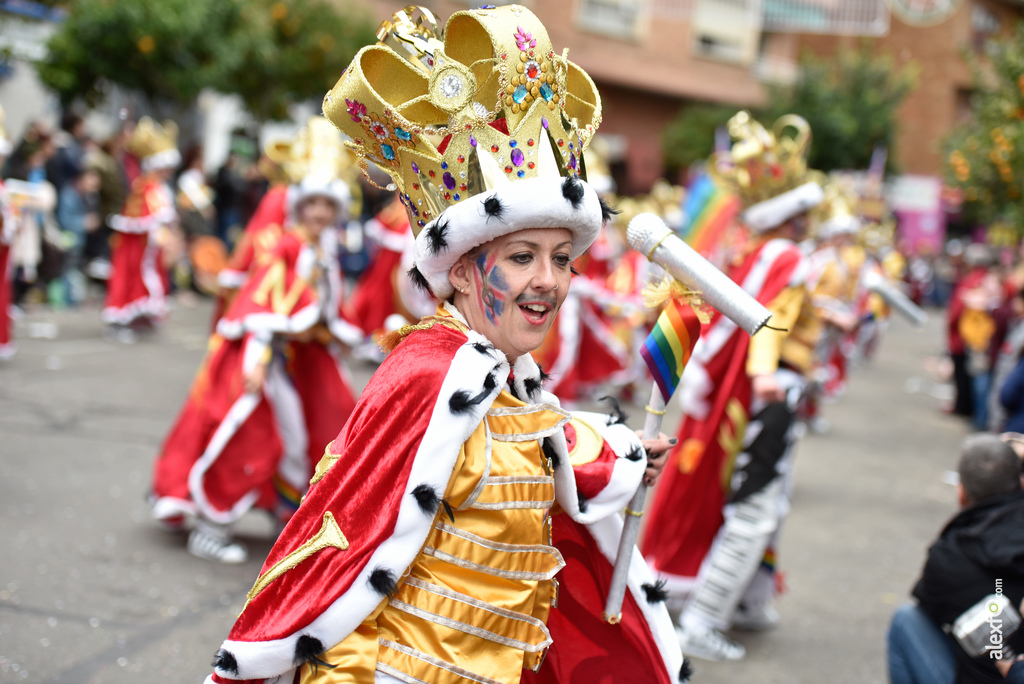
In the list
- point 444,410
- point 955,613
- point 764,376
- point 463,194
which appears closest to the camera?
point 444,410

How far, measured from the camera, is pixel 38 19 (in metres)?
13.4

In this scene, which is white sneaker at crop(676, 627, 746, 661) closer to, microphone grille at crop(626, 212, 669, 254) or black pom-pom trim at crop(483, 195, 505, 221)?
microphone grille at crop(626, 212, 669, 254)

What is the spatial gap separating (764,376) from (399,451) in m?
2.61

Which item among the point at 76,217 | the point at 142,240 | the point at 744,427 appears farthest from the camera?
the point at 76,217

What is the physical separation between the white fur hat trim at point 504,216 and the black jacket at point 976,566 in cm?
181

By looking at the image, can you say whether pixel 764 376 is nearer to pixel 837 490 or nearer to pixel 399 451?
pixel 399 451

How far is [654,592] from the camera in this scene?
2.57 meters

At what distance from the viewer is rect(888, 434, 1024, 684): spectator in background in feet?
9.95

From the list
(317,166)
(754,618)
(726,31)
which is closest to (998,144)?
(754,618)

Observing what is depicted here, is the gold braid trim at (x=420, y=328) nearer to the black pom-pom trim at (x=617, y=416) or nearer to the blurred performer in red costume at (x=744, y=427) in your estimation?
the black pom-pom trim at (x=617, y=416)

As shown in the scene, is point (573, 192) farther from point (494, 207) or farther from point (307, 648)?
point (307, 648)

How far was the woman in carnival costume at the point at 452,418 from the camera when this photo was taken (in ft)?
6.50

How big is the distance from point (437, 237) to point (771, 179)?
3.16 metres

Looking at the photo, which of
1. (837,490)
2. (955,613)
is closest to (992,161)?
(837,490)
